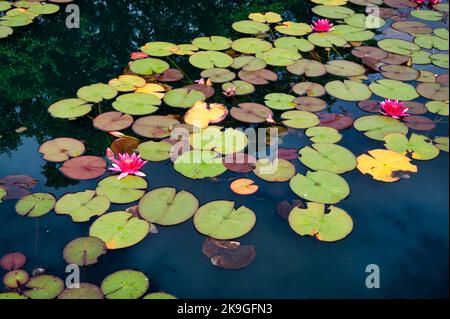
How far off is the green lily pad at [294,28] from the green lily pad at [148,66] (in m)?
1.31

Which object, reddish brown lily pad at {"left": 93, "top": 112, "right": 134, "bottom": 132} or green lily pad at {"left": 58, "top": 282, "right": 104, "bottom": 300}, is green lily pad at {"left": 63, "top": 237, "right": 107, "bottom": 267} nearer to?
green lily pad at {"left": 58, "top": 282, "right": 104, "bottom": 300}

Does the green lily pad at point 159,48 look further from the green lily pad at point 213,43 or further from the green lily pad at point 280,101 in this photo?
the green lily pad at point 280,101

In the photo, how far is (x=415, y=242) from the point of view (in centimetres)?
255

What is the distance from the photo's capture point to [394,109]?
3.41 m

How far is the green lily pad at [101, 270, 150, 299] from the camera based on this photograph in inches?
88.7

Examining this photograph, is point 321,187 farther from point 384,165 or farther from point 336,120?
point 336,120

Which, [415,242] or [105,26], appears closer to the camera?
[415,242]

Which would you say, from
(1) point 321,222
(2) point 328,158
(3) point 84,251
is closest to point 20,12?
(3) point 84,251

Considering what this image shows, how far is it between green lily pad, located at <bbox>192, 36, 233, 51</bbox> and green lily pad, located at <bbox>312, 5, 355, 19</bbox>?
1.20 metres

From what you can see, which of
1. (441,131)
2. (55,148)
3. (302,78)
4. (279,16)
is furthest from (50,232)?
(279,16)

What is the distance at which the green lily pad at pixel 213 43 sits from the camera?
4340mm

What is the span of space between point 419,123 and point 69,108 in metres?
2.64
